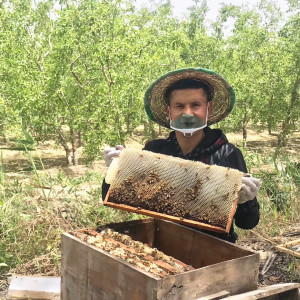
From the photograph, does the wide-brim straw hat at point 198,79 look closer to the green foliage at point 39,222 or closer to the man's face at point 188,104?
the man's face at point 188,104

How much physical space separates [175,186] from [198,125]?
0.49 meters

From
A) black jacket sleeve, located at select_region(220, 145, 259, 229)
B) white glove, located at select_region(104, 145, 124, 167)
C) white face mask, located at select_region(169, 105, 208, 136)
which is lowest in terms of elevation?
black jacket sleeve, located at select_region(220, 145, 259, 229)

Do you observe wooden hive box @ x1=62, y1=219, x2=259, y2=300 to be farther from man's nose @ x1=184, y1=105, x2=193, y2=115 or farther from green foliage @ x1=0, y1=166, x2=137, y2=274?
green foliage @ x1=0, y1=166, x2=137, y2=274

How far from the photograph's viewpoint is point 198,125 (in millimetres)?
2703

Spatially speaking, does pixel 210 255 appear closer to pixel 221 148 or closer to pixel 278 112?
pixel 221 148

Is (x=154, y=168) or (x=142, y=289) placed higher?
(x=154, y=168)

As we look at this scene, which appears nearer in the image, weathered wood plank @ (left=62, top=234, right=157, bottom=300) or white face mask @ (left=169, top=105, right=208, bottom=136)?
weathered wood plank @ (left=62, top=234, right=157, bottom=300)

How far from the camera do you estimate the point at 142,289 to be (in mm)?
1634

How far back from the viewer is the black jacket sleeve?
8.11 ft

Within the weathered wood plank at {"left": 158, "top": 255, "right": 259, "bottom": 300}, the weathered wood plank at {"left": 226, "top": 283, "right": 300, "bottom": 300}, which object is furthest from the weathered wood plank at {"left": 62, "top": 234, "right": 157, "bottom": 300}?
the weathered wood plank at {"left": 226, "top": 283, "right": 300, "bottom": 300}

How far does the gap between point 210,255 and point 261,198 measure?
474cm

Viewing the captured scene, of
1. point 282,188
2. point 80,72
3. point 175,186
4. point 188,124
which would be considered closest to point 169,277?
point 175,186

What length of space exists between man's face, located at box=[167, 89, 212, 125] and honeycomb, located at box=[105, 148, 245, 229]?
1.26ft

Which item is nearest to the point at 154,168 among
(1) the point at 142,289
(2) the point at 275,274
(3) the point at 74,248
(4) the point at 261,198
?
(3) the point at 74,248
